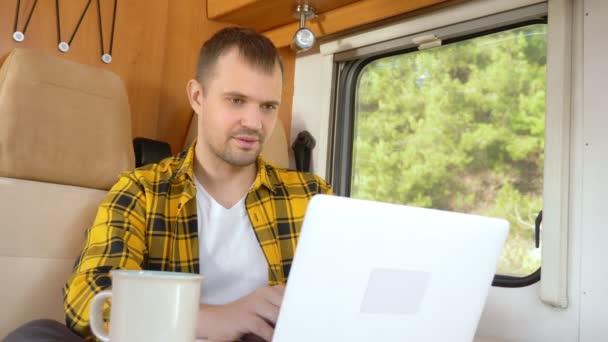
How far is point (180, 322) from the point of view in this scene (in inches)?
20.7

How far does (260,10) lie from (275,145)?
51 cm

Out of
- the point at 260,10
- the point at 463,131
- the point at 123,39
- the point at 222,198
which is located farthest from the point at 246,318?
the point at 260,10

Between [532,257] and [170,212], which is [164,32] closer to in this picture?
[170,212]

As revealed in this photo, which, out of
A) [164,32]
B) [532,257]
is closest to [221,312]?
[532,257]

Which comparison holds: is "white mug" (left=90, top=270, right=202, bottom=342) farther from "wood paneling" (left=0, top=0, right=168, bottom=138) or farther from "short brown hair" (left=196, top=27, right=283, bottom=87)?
"wood paneling" (left=0, top=0, right=168, bottom=138)

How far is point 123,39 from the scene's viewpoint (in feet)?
6.83

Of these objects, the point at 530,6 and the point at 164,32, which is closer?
the point at 530,6

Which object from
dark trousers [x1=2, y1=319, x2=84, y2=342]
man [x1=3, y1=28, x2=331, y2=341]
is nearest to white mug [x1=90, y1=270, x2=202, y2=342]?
dark trousers [x1=2, y1=319, x2=84, y2=342]

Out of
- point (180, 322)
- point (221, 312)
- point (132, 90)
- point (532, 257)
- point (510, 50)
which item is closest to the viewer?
point (180, 322)

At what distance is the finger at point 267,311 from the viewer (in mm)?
855

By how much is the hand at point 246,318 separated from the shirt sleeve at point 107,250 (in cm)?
16

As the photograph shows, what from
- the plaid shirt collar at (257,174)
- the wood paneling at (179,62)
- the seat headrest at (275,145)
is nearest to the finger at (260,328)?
the plaid shirt collar at (257,174)

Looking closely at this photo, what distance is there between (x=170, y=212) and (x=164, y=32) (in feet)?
3.52

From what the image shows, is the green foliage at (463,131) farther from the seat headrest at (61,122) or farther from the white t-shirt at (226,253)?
the seat headrest at (61,122)
